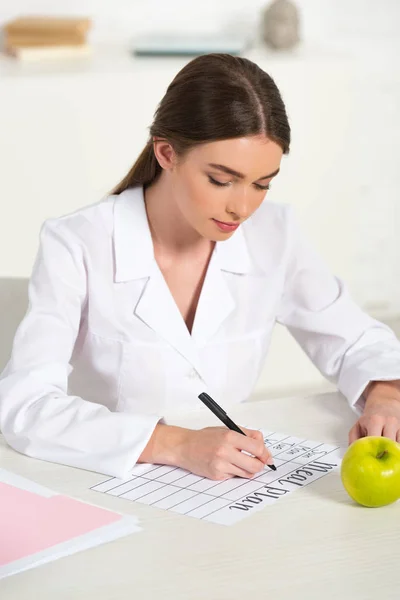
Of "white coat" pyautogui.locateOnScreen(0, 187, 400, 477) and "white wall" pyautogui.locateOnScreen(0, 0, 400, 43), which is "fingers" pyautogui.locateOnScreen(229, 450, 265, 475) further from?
"white wall" pyautogui.locateOnScreen(0, 0, 400, 43)

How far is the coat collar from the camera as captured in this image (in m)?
1.91

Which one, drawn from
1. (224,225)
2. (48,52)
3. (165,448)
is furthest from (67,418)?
(48,52)

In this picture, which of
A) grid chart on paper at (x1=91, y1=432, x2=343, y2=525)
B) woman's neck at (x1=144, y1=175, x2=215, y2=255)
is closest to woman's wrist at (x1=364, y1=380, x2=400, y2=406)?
grid chart on paper at (x1=91, y1=432, x2=343, y2=525)

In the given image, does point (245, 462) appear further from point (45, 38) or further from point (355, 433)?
point (45, 38)

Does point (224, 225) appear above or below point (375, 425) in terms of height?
above

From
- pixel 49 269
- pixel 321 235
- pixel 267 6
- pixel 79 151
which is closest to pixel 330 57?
pixel 267 6

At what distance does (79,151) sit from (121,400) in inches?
48.6

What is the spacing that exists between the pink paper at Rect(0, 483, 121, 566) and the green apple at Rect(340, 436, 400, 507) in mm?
312

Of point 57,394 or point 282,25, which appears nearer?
point 57,394

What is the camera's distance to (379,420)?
165 centimetres

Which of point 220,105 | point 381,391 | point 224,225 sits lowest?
point 381,391

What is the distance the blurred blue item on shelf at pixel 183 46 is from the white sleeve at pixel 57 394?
1.49 meters

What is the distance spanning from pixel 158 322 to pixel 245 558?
0.76 metres

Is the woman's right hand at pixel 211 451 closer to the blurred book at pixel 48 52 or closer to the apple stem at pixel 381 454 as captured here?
the apple stem at pixel 381 454
